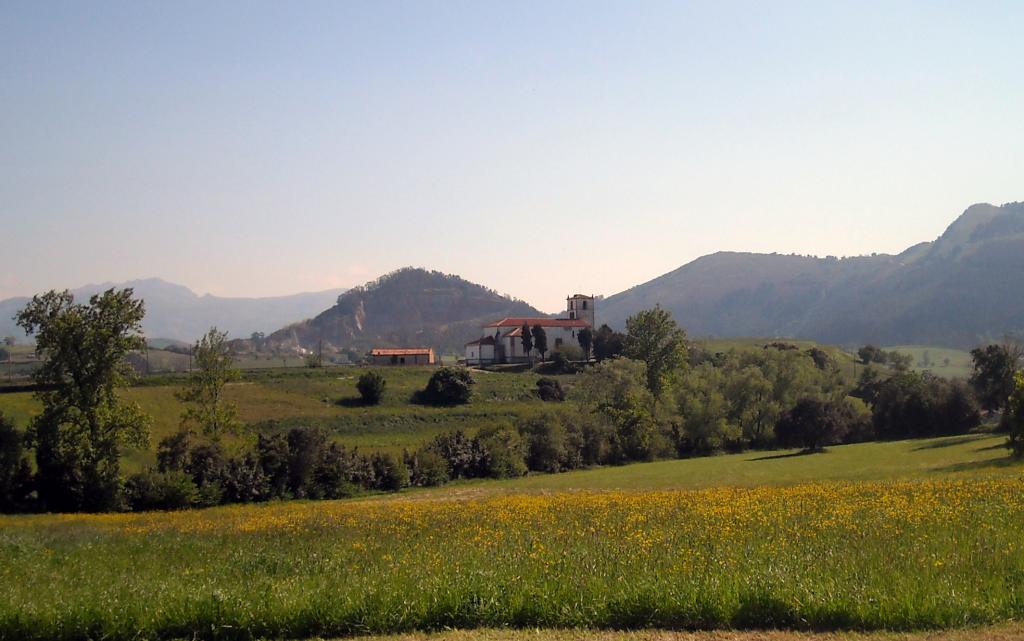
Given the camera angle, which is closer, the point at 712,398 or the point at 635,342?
the point at 712,398

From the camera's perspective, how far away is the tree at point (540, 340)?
5891 inches

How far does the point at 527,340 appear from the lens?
510 ft

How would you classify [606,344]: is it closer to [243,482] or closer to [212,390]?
[212,390]

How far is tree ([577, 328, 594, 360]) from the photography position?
154 meters

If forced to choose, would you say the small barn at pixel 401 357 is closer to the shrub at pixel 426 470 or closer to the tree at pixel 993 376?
the shrub at pixel 426 470

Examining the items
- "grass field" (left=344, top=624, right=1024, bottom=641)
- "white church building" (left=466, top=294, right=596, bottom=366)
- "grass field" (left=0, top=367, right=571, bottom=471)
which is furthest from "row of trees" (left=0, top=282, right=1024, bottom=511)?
"white church building" (left=466, top=294, right=596, bottom=366)

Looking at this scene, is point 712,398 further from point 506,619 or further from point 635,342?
point 506,619

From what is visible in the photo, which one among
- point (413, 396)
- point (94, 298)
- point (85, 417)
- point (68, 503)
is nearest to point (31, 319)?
point (94, 298)

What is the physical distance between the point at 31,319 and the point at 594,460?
45096 millimetres

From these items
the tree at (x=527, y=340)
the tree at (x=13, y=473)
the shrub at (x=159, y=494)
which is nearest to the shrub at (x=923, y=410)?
the shrub at (x=159, y=494)

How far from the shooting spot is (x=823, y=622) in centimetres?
1082

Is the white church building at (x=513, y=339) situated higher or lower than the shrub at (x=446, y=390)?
higher

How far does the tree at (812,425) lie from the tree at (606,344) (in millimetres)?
62085

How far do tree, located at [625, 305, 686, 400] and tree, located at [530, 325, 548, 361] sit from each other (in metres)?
43.7
